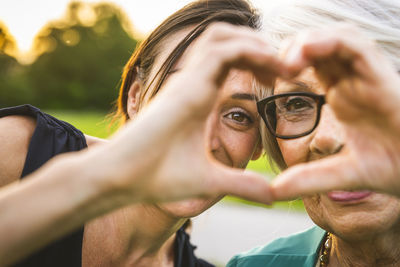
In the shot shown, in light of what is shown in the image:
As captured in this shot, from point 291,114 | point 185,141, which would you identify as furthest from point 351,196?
point 185,141

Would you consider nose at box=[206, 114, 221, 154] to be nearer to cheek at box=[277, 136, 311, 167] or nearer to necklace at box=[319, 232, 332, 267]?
cheek at box=[277, 136, 311, 167]

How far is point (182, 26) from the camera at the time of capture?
288cm

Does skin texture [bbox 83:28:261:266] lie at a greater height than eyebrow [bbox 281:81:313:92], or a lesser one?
lesser

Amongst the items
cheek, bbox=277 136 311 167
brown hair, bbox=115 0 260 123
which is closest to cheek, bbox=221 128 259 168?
cheek, bbox=277 136 311 167

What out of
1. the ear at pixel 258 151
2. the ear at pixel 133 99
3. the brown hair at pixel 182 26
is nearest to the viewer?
the brown hair at pixel 182 26

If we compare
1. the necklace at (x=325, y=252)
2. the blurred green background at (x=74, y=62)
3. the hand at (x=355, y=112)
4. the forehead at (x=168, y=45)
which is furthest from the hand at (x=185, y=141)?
the blurred green background at (x=74, y=62)

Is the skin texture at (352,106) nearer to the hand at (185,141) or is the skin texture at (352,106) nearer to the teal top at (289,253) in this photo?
the hand at (185,141)

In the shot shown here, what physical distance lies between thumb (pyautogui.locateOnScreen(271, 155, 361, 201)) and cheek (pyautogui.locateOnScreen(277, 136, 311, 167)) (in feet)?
3.03

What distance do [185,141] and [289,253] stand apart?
1.92 m

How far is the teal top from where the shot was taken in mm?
2836

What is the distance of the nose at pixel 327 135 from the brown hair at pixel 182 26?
1.00 m

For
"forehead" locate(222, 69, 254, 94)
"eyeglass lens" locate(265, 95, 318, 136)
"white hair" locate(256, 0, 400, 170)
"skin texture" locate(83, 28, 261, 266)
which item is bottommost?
"skin texture" locate(83, 28, 261, 266)

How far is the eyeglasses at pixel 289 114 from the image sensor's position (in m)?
2.30

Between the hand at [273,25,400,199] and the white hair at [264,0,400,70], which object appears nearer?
the hand at [273,25,400,199]
